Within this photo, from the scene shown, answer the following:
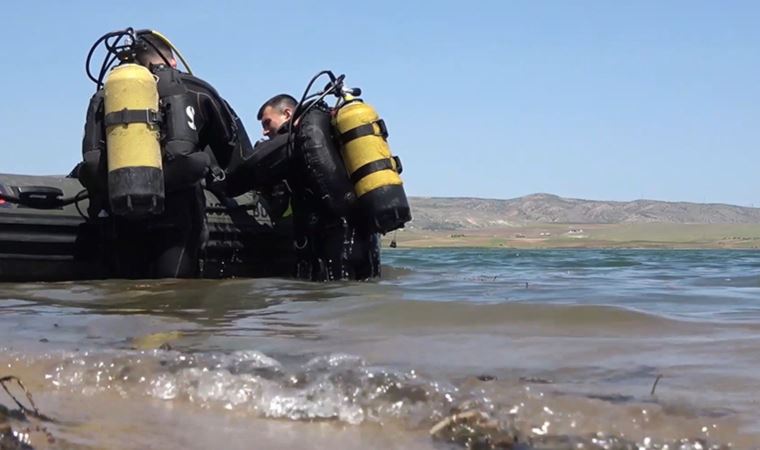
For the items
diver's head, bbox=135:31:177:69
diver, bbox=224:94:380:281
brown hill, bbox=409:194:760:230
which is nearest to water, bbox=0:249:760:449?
diver, bbox=224:94:380:281

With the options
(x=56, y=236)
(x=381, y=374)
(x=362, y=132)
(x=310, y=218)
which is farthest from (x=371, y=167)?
(x=381, y=374)

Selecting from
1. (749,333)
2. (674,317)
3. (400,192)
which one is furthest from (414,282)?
(749,333)

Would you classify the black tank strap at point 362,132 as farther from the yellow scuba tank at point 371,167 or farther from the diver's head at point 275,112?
the diver's head at point 275,112

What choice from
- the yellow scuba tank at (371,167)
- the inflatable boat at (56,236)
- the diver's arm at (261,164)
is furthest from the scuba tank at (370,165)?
the inflatable boat at (56,236)

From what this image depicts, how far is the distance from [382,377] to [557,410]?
0.61m

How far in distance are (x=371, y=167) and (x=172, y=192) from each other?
1504mm

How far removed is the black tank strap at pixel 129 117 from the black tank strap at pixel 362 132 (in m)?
1.53

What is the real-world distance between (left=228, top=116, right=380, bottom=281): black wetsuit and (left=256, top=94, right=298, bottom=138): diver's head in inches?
11.5

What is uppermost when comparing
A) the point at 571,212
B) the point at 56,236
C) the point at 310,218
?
the point at 571,212

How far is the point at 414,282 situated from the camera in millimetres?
8375

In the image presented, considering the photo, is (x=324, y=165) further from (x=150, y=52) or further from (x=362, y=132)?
(x=150, y=52)

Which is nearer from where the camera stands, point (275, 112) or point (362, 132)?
point (362, 132)

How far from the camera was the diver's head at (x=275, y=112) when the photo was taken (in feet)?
27.6

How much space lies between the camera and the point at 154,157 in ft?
22.6
